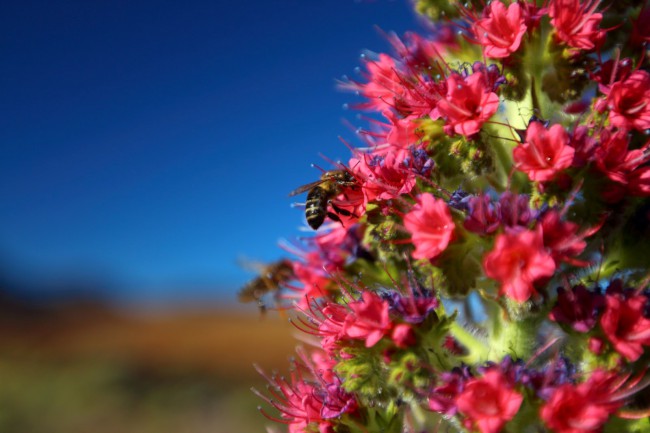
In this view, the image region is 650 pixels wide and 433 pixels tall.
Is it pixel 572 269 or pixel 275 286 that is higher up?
pixel 275 286

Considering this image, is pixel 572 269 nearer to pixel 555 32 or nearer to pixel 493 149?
pixel 493 149

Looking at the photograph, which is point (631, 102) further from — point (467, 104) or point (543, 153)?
point (467, 104)

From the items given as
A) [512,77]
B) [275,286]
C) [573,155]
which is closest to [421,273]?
[573,155]

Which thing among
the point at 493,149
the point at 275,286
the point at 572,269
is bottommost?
the point at 572,269

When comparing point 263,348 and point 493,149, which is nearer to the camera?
point 493,149

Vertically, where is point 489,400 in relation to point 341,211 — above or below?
below

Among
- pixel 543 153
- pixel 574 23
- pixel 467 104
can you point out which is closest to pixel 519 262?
pixel 543 153

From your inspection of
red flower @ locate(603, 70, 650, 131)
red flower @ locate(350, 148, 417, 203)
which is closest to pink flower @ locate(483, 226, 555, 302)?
red flower @ locate(350, 148, 417, 203)
